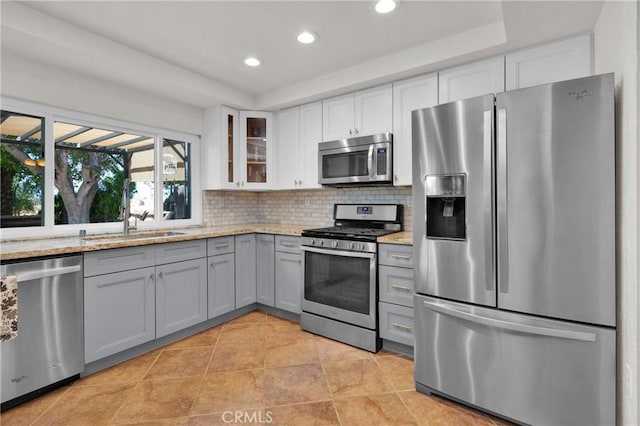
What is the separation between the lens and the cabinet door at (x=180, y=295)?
8.82 feet

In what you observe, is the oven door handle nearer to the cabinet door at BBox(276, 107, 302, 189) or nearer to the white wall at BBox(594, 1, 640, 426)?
the cabinet door at BBox(276, 107, 302, 189)

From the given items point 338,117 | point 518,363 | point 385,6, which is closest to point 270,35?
point 385,6

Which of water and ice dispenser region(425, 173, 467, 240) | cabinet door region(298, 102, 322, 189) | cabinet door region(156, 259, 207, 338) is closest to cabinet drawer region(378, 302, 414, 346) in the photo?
water and ice dispenser region(425, 173, 467, 240)

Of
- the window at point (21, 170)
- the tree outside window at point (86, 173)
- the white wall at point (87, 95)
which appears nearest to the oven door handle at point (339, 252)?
the tree outside window at point (86, 173)

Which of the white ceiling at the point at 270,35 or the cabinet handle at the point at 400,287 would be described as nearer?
the white ceiling at the point at 270,35

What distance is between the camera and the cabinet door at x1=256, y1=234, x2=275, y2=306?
3.42 metres

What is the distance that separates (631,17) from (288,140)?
2895 millimetres

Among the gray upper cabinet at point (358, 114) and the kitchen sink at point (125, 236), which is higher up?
the gray upper cabinet at point (358, 114)

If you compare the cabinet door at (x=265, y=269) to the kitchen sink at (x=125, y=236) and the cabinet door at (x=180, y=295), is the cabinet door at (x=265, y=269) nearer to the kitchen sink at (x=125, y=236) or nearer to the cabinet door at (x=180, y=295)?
the cabinet door at (x=180, y=295)

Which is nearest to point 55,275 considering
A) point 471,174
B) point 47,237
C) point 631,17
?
point 47,237

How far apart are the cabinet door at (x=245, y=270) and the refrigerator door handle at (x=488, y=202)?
237 cm

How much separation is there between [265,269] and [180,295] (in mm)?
912

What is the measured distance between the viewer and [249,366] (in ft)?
7.89

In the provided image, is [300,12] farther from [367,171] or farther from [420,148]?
[367,171]
